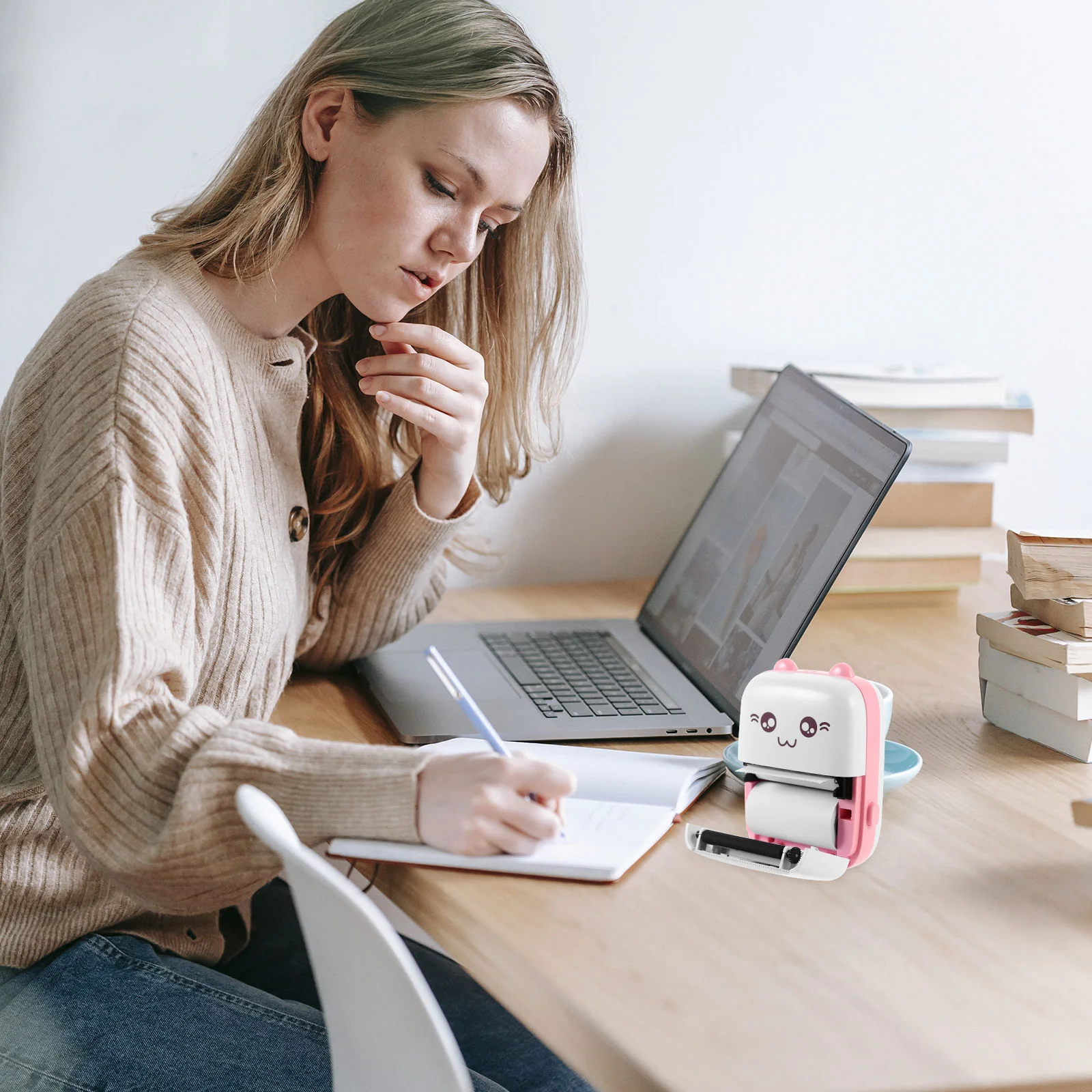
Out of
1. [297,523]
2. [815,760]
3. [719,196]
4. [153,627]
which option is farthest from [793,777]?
[719,196]

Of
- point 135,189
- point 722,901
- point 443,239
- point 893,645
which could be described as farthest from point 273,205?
point 893,645

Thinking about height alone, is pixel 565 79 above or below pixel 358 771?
above

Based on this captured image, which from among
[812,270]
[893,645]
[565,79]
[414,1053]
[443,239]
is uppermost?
[565,79]

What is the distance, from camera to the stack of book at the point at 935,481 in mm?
1425

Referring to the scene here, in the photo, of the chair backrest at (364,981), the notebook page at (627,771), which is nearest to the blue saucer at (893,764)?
the notebook page at (627,771)

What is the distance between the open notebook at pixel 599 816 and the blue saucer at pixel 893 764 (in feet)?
0.05

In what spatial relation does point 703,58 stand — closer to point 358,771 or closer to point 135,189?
point 135,189

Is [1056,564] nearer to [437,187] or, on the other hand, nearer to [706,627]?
[706,627]

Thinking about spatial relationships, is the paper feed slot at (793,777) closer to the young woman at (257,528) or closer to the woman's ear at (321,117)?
the young woman at (257,528)

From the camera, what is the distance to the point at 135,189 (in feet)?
4.16

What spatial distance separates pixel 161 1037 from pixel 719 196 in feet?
3.70

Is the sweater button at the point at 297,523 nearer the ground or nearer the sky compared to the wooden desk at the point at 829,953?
nearer the sky

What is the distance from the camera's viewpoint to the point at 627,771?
894 mm

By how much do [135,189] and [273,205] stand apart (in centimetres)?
36
